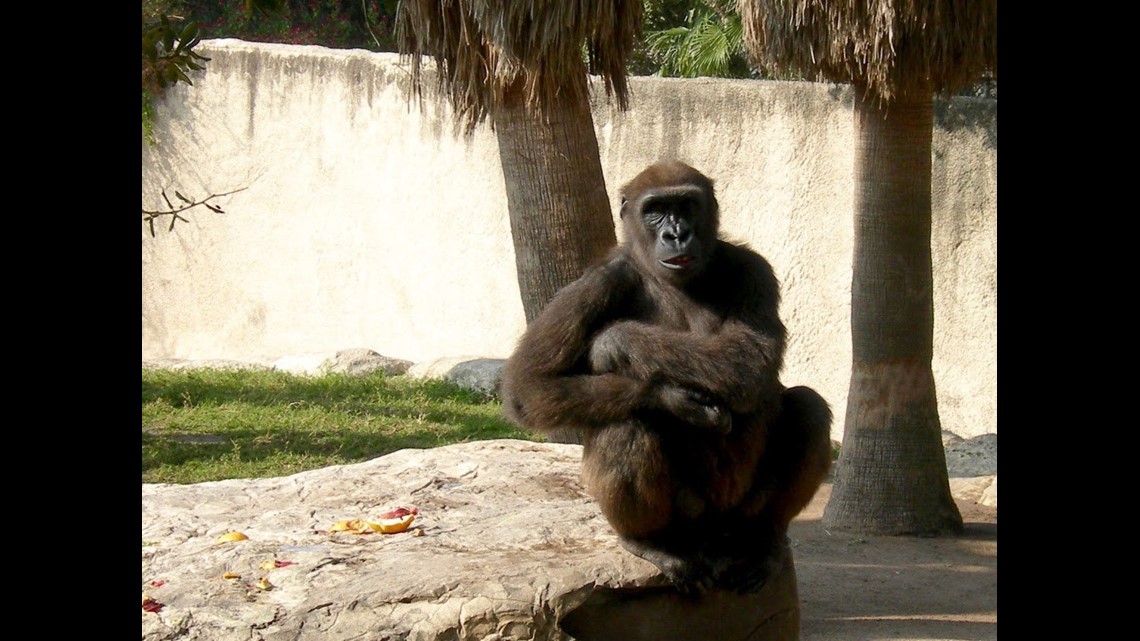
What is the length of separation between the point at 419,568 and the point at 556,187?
128 inches

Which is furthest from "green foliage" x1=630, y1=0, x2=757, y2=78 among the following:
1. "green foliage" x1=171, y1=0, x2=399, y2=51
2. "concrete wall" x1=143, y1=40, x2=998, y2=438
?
"green foliage" x1=171, y1=0, x2=399, y2=51

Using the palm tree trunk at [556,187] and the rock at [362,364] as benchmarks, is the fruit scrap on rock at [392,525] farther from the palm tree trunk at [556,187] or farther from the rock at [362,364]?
the rock at [362,364]

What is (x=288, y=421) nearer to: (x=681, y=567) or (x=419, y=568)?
(x=419, y=568)

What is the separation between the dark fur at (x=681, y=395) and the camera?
4.66 m

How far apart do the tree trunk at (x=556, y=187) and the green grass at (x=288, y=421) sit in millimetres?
2881

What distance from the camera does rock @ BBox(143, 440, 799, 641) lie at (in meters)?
4.26

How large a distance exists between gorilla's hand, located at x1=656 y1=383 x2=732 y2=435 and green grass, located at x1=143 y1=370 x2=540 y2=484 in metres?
4.84

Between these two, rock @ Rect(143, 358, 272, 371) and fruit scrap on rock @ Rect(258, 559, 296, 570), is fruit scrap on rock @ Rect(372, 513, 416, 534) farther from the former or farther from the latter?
rock @ Rect(143, 358, 272, 371)

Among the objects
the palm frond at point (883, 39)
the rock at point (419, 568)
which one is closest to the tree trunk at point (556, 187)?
the palm frond at point (883, 39)

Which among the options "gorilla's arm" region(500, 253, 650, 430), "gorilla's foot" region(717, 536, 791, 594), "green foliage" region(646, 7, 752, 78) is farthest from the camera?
"green foliage" region(646, 7, 752, 78)

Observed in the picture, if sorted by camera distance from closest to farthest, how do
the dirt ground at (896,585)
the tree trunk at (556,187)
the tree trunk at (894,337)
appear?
the dirt ground at (896,585) < the tree trunk at (556,187) < the tree trunk at (894,337)

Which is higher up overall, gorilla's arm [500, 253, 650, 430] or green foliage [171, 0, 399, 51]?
green foliage [171, 0, 399, 51]

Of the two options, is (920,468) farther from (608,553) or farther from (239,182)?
(239,182)
